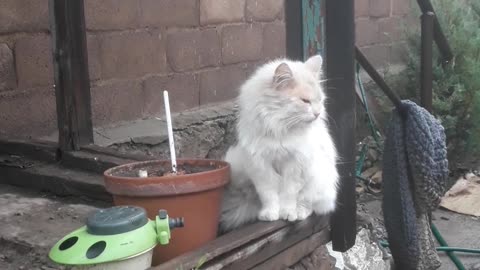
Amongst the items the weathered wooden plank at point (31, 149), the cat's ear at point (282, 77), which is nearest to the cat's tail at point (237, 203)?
the cat's ear at point (282, 77)

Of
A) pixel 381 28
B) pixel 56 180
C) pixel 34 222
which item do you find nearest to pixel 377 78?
pixel 56 180

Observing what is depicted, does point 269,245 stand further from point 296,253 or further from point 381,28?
point 381,28

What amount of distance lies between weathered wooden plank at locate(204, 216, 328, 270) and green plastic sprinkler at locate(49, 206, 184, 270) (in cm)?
23

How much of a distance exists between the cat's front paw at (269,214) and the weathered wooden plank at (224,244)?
0.6 inches

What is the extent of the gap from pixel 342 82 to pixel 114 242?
1.01 metres

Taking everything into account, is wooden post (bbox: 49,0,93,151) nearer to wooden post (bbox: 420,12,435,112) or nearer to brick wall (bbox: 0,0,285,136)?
brick wall (bbox: 0,0,285,136)

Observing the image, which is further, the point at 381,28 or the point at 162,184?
the point at 381,28

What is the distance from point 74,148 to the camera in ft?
8.06

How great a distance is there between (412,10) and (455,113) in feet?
3.95

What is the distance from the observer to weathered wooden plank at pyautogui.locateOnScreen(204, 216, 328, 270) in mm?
1714

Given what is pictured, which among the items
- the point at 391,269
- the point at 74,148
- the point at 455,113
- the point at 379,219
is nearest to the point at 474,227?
the point at 379,219

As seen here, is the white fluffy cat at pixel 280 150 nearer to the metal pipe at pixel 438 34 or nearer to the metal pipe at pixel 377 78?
the metal pipe at pixel 377 78

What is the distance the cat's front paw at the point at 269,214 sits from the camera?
186 cm

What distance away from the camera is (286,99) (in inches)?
70.9
